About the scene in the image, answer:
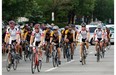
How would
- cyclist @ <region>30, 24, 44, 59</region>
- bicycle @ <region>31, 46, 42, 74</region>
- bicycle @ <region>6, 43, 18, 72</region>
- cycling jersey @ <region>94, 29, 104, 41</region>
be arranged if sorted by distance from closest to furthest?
bicycle @ <region>31, 46, 42, 74</region> < cyclist @ <region>30, 24, 44, 59</region> < bicycle @ <region>6, 43, 18, 72</region> < cycling jersey @ <region>94, 29, 104, 41</region>

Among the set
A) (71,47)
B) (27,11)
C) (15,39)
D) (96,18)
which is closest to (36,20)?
(27,11)

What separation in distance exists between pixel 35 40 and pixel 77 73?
210cm

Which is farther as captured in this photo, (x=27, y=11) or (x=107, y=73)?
(x=27, y=11)

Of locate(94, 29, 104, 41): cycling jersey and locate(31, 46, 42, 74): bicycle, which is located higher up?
locate(94, 29, 104, 41): cycling jersey

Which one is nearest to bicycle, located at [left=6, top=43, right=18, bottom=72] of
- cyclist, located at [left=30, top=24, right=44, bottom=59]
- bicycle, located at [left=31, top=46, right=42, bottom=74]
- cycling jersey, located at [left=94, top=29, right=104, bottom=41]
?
cyclist, located at [left=30, top=24, right=44, bottom=59]

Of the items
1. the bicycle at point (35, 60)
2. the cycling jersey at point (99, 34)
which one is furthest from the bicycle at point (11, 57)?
the cycling jersey at point (99, 34)

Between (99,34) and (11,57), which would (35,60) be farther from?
(99,34)

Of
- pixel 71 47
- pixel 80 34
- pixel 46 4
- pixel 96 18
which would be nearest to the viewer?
pixel 80 34

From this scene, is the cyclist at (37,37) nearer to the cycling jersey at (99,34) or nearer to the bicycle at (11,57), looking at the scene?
A: the bicycle at (11,57)

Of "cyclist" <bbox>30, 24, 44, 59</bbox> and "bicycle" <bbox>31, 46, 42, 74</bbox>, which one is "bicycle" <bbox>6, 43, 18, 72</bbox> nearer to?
"cyclist" <bbox>30, 24, 44, 59</bbox>

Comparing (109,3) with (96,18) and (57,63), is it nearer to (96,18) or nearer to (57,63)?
(96,18)

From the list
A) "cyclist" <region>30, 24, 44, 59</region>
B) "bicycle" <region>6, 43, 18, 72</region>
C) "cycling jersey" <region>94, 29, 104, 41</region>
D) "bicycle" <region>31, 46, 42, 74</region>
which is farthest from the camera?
"cycling jersey" <region>94, 29, 104, 41</region>

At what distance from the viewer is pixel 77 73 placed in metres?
18.3

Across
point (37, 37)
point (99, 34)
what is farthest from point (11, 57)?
point (99, 34)
